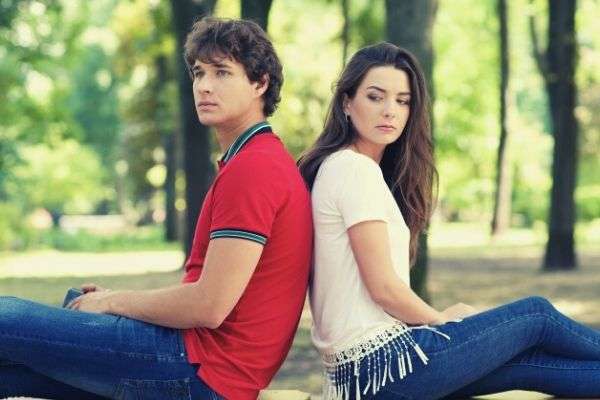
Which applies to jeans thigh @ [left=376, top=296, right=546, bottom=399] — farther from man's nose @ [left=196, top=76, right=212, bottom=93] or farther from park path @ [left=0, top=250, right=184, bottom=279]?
park path @ [left=0, top=250, right=184, bottom=279]

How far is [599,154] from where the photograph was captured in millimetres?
48938

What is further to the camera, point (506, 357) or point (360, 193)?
point (506, 357)

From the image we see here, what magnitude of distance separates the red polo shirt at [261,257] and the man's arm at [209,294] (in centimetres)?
3

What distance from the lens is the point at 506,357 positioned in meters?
4.77

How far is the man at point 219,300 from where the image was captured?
418 cm

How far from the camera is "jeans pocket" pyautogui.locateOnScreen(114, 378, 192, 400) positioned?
429 centimetres

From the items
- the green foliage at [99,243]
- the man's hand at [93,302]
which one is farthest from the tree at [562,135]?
the man's hand at [93,302]

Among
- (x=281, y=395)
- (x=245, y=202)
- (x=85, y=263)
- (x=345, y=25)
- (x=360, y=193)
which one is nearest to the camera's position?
(x=245, y=202)

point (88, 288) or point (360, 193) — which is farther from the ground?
point (360, 193)

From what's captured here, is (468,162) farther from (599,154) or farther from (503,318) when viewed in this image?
(503,318)

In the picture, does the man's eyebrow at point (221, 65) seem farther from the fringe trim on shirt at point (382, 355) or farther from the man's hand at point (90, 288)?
the fringe trim on shirt at point (382, 355)

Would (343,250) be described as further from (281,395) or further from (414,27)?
(414,27)

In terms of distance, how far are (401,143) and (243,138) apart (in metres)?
0.84

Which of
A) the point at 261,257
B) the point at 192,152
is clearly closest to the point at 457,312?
the point at 261,257
